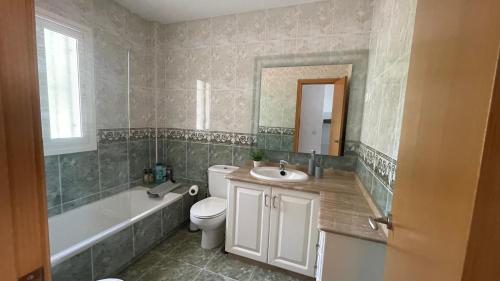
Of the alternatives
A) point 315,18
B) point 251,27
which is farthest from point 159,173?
point 315,18

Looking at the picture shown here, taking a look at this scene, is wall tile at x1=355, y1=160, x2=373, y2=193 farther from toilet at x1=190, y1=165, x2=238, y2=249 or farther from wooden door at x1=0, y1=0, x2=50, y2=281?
wooden door at x1=0, y1=0, x2=50, y2=281

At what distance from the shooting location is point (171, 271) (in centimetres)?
179

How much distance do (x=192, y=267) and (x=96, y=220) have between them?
1.09 meters

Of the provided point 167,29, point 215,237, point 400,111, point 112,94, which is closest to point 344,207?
point 400,111

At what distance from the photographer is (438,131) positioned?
522 millimetres

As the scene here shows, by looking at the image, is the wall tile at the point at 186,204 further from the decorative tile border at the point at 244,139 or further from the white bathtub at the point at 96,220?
the decorative tile border at the point at 244,139

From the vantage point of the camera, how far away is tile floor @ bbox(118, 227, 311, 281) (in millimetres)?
1737

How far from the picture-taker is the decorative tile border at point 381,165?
1.04 m

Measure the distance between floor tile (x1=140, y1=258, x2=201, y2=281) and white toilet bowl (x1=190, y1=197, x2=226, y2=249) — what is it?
0.30 meters

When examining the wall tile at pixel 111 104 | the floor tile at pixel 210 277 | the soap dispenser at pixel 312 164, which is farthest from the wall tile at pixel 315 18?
the floor tile at pixel 210 277

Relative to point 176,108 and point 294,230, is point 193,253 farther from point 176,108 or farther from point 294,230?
point 176,108

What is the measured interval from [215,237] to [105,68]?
2118 mm

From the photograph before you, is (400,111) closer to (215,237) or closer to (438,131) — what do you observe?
(438,131)

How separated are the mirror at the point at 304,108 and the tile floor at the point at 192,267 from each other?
1182mm
